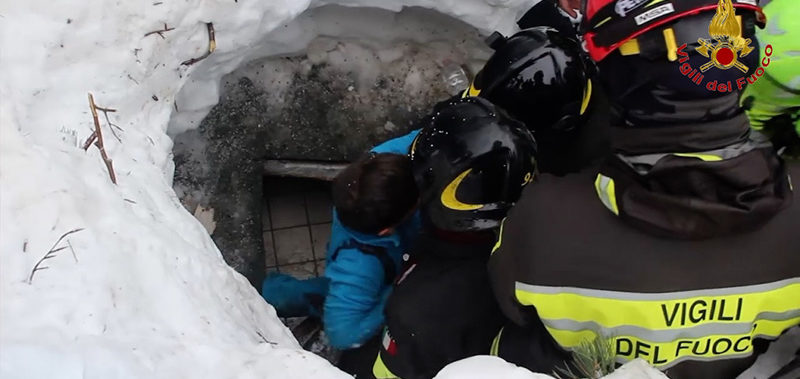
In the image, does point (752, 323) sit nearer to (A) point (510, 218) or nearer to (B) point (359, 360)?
(A) point (510, 218)

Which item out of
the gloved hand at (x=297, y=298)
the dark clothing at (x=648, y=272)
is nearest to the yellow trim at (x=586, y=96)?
the dark clothing at (x=648, y=272)

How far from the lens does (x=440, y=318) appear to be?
197 cm

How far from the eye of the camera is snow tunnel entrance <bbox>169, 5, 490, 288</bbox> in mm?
3129

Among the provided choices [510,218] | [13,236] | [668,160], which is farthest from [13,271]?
[668,160]

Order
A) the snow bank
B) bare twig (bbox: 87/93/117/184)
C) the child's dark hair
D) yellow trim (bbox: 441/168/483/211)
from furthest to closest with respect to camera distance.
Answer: the child's dark hair, yellow trim (bbox: 441/168/483/211), bare twig (bbox: 87/93/117/184), the snow bank

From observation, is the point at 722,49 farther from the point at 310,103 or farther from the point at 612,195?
the point at 310,103

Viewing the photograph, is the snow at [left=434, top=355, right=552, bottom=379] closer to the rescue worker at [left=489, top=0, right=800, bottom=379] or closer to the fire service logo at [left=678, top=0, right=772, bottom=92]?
the rescue worker at [left=489, top=0, right=800, bottom=379]

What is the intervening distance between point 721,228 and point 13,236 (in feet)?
4.77

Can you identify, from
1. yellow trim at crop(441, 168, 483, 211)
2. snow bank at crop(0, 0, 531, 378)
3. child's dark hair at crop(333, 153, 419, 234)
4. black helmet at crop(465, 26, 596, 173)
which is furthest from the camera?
black helmet at crop(465, 26, 596, 173)

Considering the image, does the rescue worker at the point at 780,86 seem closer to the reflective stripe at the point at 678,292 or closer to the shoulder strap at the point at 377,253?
the reflective stripe at the point at 678,292

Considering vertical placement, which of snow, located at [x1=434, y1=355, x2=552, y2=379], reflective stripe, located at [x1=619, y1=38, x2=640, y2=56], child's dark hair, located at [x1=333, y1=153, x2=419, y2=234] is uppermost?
reflective stripe, located at [x1=619, y1=38, x2=640, y2=56]

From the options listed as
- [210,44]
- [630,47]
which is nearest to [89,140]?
[210,44]

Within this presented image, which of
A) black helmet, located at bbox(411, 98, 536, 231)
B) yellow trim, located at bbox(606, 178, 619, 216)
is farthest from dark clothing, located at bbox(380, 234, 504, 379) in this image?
yellow trim, located at bbox(606, 178, 619, 216)

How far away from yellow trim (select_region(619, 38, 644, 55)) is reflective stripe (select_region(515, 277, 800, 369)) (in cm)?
52
